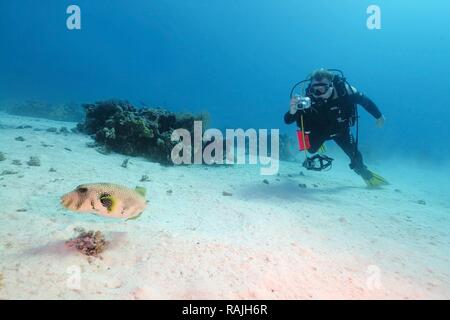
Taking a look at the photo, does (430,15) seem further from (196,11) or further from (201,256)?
(201,256)

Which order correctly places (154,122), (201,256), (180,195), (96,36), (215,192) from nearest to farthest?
1. (201,256)
2. (180,195)
3. (215,192)
4. (154,122)
5. (96,36)

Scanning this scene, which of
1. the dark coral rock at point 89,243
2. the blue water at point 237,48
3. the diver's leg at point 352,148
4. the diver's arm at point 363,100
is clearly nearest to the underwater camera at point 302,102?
the diver's arm at point 363,100

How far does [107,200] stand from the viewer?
2977 millimetres

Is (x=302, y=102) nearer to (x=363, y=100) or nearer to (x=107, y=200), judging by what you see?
(x=363, y=100)

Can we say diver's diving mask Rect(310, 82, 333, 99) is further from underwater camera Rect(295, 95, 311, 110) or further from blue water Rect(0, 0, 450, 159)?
blue water Rect(0, 0, 450, 159)

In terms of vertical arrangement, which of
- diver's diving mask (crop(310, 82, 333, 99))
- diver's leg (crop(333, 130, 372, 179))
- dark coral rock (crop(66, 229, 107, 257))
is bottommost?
dark coral rock (crop(66, 229, 107, 257))

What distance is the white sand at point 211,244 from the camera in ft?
9.96

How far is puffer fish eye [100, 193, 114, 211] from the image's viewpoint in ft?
9.75

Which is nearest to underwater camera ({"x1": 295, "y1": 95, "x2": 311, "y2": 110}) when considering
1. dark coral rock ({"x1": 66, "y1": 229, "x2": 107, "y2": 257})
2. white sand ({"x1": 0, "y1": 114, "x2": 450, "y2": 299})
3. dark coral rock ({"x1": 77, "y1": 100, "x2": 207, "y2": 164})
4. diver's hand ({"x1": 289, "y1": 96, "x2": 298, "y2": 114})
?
diver's hand ({"x1": 289, "y1": 96, "x2": 298, "y2": 114})

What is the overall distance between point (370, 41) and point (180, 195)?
496ft

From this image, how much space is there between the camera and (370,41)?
13138 centimetres

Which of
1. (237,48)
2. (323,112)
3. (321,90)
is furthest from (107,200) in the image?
(237,48)

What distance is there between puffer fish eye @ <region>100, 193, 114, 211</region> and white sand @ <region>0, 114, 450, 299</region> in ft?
2.39
